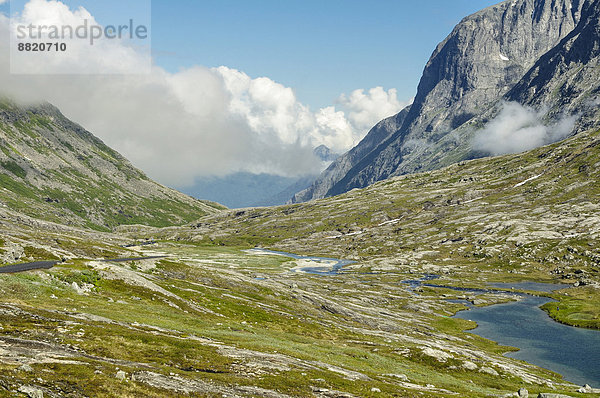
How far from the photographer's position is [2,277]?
5194 cm

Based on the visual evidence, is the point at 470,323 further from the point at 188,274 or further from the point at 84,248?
the point at 84,248

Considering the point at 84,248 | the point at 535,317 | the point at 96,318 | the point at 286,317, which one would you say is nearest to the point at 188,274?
the point at 286,317

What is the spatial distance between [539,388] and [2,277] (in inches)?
3026

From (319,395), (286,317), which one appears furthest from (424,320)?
(319,395)

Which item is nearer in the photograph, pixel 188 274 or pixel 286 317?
pixel 286 317

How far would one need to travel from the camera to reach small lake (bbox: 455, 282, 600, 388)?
89812 millimetres

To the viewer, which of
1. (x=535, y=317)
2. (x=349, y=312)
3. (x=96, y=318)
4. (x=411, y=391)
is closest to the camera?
(x=411, y=391)

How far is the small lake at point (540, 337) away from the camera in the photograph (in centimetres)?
8981

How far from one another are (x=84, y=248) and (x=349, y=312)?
322 ft

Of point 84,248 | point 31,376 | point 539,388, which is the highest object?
point 84,248

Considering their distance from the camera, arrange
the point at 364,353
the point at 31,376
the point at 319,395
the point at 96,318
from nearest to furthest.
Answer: the point at 31,376 → the point at 319,395 → the point at 96,318 → the point at 364,353

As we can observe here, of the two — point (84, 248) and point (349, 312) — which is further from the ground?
point (84, 248)

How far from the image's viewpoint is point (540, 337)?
116m

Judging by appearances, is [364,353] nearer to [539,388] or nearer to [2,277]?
[539,388]
